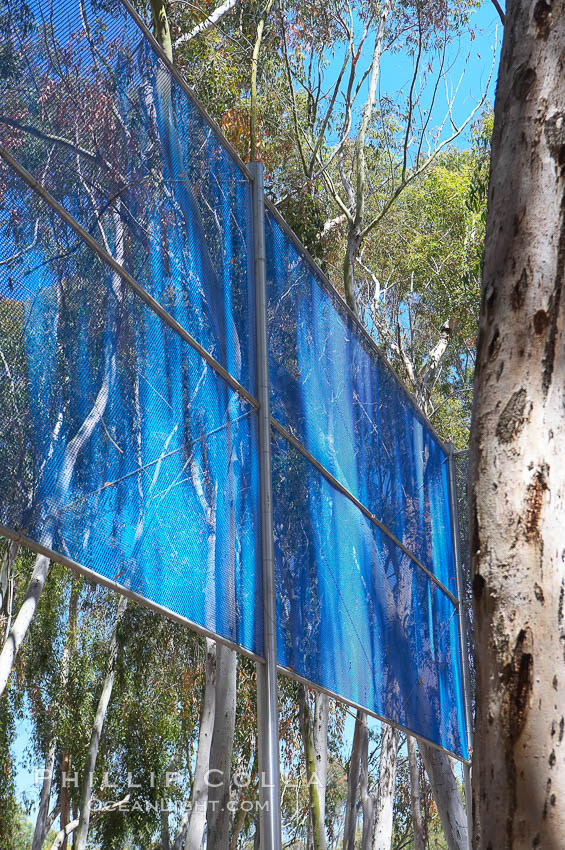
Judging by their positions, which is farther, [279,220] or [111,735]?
[111,735]

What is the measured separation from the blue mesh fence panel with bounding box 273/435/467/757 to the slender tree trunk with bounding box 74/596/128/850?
1060 cm

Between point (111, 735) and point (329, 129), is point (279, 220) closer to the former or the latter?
point (329, 129)

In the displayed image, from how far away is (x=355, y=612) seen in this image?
4027 mm

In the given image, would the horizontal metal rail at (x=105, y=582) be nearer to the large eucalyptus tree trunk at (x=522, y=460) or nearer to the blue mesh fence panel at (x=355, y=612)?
the blue mesh fence panel at (x=355, y=612)

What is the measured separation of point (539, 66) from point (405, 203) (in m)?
14.6

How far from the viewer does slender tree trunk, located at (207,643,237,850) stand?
6.64 m

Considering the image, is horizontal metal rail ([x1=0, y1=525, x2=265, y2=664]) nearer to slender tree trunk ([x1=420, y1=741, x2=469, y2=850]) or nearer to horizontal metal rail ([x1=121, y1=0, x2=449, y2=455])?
horizontal metal rail ([x1=121, y1=0, x2=449, y2=455])

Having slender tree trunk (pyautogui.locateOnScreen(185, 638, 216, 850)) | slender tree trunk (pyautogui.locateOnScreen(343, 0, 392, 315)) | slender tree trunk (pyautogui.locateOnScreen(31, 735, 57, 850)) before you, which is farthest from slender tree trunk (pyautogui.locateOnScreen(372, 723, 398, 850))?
slender tree trunk (pyautogui.locateOnScreen(31, 735, 57, 850))

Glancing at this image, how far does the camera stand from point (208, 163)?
10.6ft

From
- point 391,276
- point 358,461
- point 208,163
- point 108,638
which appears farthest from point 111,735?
point 208,163

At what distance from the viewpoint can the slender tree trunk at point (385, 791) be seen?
13422mm

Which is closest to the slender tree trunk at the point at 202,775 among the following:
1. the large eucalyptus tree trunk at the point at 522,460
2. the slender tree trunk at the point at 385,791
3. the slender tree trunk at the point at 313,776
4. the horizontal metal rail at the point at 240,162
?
the slender tree trunk at the point at 313,776

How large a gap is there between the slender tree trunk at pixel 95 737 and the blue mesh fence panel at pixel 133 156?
12.6 metres

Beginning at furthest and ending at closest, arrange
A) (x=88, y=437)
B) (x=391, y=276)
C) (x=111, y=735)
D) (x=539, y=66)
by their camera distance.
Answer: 1. (x=111, y=735)
2. (x=391, y=276)
3. (x=539, y=66)
4. (x=88, y=437)
